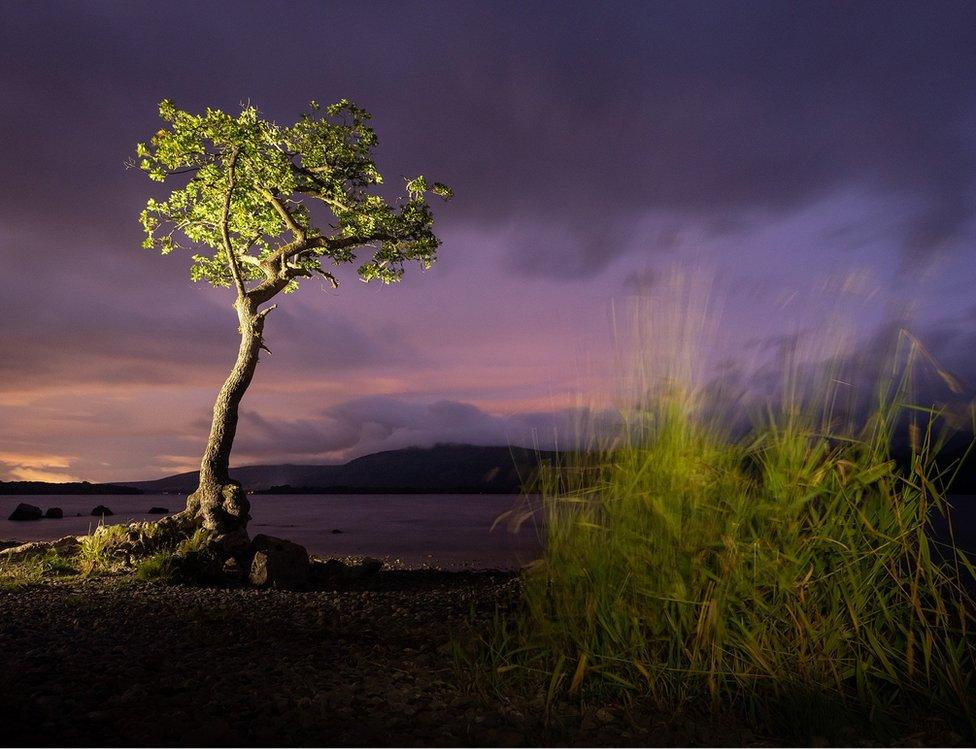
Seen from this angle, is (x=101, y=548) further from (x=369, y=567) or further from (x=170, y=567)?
(x=369, y=567)

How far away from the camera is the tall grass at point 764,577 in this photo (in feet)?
11.2

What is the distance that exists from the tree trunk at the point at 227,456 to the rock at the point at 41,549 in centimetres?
186

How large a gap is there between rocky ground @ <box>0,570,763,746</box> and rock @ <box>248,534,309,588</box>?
2.99 metres

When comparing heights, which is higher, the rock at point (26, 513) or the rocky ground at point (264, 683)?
the rock at point (26, 513)

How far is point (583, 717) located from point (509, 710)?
0.34 metres

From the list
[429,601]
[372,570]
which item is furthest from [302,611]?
[372,570]

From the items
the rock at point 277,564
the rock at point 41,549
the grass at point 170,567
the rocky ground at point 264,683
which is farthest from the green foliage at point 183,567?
the rock at point 41,549

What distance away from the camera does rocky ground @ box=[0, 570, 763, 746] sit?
122 inches

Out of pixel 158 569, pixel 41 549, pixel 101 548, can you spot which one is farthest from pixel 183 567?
pixel 41 549

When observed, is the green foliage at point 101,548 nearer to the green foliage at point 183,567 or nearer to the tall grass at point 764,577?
the green foliage at point 183,567

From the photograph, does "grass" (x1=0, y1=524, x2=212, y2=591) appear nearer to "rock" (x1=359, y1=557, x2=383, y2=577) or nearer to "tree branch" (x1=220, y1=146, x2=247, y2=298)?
"rock" (x1=359, y1=557, x2=383, y2=577)

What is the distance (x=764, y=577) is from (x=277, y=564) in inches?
279

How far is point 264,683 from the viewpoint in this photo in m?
3.68

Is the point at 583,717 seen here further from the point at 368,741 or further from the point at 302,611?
the point at 302,611
